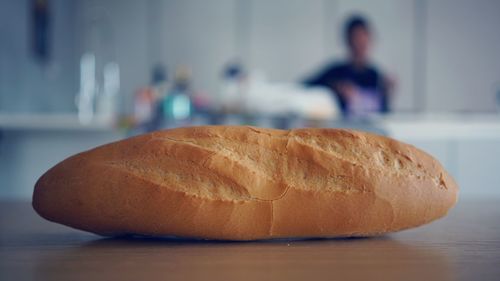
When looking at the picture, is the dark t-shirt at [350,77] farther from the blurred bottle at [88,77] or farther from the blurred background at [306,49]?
the blurred bottle at [88,77]

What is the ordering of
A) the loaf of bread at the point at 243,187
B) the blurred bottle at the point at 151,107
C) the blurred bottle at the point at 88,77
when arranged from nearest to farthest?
the loaf of bread at the point at 243,187, the blurred bottle at the point at 151,107, the blurred bottle at the point at 88,77

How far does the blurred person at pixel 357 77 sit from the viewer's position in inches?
171

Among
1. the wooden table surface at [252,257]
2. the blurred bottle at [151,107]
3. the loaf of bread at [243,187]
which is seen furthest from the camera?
the blurred bottle at [151,107]

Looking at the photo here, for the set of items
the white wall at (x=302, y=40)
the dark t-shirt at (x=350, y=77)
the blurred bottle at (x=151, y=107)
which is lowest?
the blurred bottle at (x=151, y=107)

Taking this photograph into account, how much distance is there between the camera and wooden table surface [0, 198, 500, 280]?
33cm

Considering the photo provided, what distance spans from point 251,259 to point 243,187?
0.08m

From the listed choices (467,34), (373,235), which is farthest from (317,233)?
(467,34)

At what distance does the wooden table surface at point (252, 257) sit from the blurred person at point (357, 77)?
12.7 feet

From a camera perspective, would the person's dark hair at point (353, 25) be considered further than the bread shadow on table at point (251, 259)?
Yes

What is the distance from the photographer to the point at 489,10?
4.41 metres

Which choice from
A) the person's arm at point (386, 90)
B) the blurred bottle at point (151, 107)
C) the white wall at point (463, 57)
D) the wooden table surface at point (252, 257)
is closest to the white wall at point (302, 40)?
the white wall at point (463, 57)

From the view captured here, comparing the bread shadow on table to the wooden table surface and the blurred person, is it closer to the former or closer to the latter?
the wooden table surface

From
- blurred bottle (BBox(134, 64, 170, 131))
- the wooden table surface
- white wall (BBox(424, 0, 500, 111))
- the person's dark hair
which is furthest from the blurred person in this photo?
the wooden table surface

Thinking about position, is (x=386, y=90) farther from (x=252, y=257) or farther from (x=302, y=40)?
(x=252, y=257)
